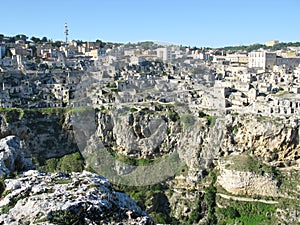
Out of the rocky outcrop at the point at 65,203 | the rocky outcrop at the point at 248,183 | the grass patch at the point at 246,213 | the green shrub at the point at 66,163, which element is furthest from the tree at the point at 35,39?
the rocky outcrop at the point at 65,203

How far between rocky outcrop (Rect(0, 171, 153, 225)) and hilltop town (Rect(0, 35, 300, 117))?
53.4 feet

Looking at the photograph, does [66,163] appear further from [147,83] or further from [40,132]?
[147,83]

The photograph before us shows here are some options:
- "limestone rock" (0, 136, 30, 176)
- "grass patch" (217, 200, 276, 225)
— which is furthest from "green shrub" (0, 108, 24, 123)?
"limestone rock" (0, 136, 30, 176)

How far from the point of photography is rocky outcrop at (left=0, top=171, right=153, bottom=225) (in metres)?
5.92

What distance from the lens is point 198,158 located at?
2291 cm

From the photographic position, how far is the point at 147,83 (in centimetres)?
3039

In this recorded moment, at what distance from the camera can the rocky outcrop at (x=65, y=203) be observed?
5.92 m

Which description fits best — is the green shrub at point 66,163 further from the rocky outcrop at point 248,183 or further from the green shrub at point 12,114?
the rocky outcrop at point 248,183

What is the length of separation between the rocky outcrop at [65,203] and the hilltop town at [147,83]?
16270 mm

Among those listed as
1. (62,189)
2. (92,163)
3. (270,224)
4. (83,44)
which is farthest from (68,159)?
(83,44)

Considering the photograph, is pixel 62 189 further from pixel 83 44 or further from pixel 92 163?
pixel 83 44

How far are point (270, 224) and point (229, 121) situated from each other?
6490 mm

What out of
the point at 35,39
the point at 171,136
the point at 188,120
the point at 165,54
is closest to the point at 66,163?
the point at 171,136

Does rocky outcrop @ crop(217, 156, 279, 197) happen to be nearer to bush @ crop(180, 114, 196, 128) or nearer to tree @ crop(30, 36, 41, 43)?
bush @ crop(180, 114, 196, 128)
